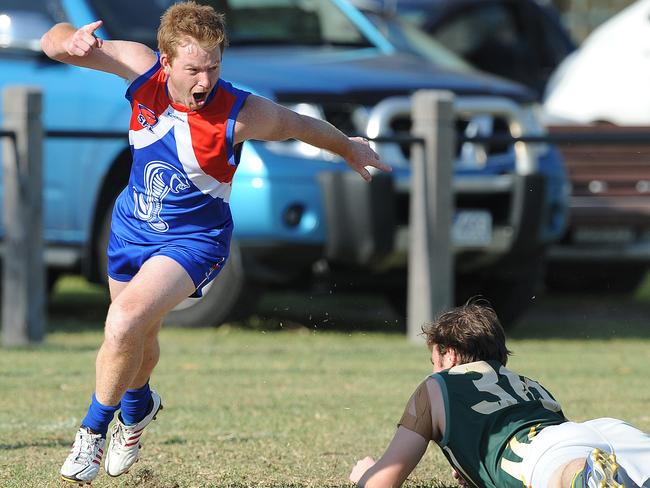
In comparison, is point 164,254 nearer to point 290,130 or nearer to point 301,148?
point 290,130

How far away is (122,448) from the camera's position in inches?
193

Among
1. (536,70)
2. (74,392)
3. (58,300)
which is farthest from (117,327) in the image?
(536,70)

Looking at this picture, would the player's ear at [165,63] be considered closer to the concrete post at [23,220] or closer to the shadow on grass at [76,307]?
the concrete post at [23,220]

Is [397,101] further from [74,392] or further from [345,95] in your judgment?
[74,392]

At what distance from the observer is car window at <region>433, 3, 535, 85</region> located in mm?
13102

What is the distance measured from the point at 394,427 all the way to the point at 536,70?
7.67m

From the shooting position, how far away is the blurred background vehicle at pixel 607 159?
10.3 metres

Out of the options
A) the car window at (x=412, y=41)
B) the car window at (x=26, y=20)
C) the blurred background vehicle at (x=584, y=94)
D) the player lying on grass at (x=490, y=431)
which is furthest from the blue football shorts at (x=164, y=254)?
the car window at (x=412, y=41)

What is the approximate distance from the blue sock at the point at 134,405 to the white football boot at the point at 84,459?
16.4 inches

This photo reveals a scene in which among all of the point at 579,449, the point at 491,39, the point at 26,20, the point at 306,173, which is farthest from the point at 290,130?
the point at 491,39

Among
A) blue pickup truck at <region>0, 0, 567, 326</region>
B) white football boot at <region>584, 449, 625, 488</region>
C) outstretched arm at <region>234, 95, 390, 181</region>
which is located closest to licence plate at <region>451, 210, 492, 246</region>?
blue pickup truck at <region>0, 0, 567, 326</region>

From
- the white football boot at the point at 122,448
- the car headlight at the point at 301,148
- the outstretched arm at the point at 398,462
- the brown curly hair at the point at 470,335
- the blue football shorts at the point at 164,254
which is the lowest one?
the white football boot at the point at 122,448

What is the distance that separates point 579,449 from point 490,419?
1.00 ft

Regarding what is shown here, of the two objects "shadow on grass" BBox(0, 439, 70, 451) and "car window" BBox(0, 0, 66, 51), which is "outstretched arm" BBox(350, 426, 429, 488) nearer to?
"shadow on grass" BBox(0, 439, 70, 451)
